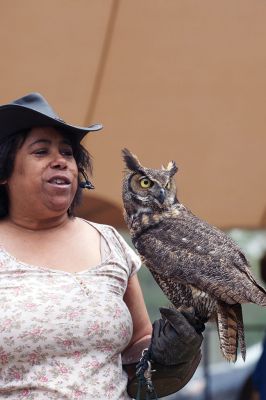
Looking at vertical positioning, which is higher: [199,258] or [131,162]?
[131,162]

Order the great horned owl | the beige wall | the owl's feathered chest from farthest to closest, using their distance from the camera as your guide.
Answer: the beige wall → the owl's feathered chest → the great horned owl

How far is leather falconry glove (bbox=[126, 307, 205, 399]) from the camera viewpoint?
7.50 ft

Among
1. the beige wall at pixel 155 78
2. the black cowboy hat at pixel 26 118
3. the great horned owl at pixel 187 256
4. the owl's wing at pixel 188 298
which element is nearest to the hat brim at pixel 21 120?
the black cowboy hat at pixel 26 118

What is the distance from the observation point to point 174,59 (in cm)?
429

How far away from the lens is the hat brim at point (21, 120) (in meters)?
2.37

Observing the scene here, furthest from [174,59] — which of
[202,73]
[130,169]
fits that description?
[130,169]

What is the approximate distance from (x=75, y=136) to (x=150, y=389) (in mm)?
630

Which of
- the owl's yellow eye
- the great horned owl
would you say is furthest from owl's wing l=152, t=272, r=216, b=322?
the owl's yellow eye

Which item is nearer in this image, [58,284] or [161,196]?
[58,284]

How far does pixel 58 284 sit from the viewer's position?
7.45ft

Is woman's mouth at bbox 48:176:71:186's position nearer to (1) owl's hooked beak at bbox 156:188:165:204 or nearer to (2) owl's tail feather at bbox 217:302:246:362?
(1) owl's hooked beak at bbox 156:188:165:204

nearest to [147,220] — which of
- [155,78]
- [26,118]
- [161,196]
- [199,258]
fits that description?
[161,196]

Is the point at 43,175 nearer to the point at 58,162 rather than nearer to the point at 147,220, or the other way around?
the point at 58,162

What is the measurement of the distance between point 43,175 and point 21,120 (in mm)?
146
